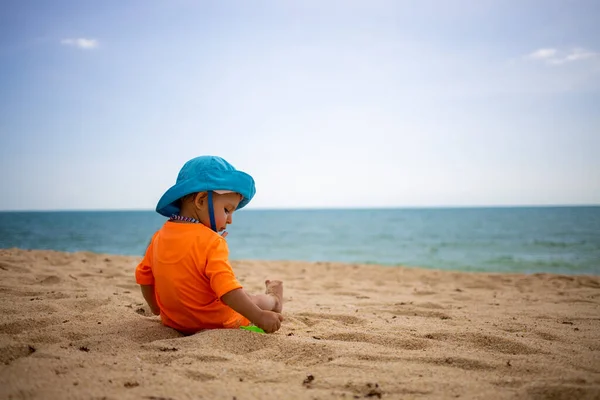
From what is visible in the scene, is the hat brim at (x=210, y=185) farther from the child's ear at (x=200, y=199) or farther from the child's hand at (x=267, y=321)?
the child's hand at (x=267, y=321)

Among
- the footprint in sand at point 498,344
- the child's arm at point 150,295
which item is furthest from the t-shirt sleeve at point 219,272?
the footprint in sand at point 498,344

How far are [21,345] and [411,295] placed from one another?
387 centimetres

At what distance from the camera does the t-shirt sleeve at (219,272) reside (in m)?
2.08

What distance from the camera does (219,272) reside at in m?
2.11

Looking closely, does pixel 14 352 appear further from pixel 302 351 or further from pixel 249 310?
pixel 302 351

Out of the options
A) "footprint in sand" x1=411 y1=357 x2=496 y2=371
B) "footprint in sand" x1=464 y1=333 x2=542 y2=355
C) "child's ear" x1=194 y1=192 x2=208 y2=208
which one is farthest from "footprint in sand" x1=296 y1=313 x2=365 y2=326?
"child's ear" x1=194 y1=192 x2=208 y2=208

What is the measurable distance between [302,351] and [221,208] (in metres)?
0.89

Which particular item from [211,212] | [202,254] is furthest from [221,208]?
[202,254]

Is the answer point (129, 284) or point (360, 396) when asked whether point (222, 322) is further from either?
point (129, 284)

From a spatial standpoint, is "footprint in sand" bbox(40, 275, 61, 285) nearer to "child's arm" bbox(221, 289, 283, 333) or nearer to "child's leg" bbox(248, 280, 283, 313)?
"child's leg" bbox(248, 280, 283, 313)

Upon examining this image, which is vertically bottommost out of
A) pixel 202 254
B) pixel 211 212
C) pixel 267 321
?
pixel 267 321

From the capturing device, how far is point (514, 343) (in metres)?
2.24

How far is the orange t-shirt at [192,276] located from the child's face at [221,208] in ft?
0.23

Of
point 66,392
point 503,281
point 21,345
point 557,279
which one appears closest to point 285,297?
point 21,345
